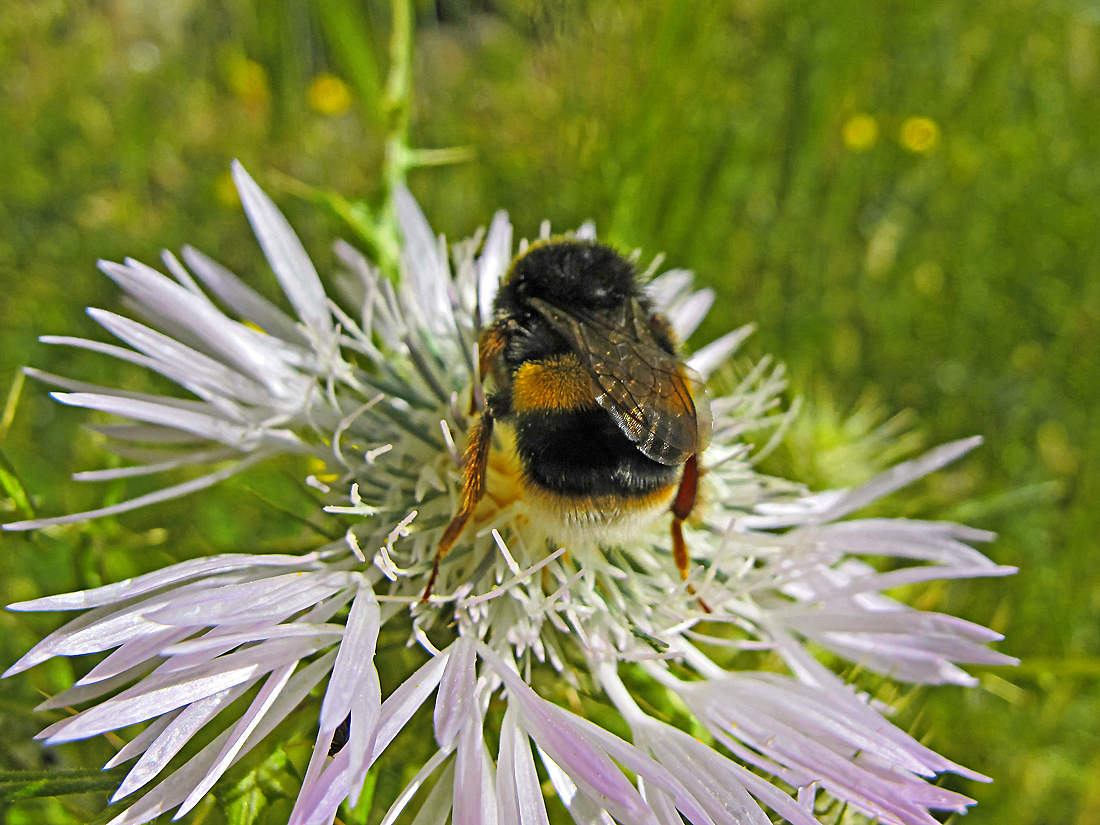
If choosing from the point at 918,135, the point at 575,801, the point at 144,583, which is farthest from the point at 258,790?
the point at 918,135

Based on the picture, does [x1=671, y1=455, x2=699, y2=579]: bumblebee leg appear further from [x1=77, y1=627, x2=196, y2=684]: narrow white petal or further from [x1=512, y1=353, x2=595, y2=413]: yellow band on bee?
[x1=77, y1=627, x2=196, y2=684]: narrow white petal

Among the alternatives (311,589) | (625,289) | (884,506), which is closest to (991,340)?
(884,506)

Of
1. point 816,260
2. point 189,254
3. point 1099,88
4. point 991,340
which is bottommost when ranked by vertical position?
point 189,254

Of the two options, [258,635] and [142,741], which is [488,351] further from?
[142,741]

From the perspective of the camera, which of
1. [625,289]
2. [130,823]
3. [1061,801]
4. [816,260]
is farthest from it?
[816,260]

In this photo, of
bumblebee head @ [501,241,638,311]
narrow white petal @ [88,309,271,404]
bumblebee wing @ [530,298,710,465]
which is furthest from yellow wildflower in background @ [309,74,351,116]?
bumblebee wing @ [530,298,710,465]

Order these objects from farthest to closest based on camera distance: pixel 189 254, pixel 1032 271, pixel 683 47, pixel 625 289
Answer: pixel 1032 271 < pixel 683 47 < pixel 189 254 < pixel 625 289

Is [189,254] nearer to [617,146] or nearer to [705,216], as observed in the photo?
[617,146]
